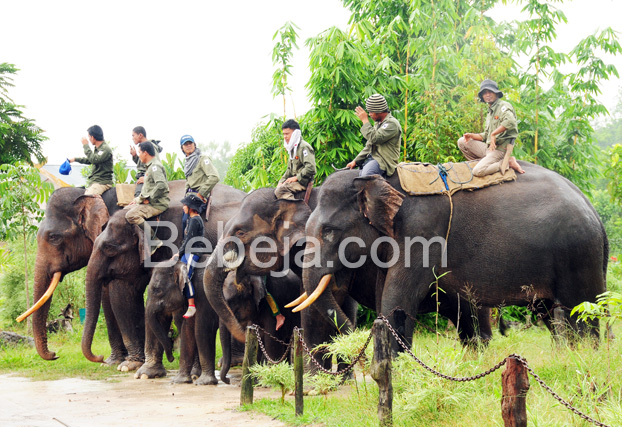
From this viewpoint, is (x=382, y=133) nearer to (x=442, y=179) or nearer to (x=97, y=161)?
(x=442, y=179)

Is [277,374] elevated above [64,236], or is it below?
below

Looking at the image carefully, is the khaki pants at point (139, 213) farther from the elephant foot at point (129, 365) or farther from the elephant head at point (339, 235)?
the elephant head at point (339, 235)

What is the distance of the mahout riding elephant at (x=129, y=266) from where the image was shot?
9891mm

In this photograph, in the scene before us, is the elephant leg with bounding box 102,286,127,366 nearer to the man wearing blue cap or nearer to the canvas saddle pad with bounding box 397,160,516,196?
the man wearing blue cap

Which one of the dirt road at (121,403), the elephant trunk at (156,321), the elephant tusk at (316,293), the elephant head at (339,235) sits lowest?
the dirt road at (121,403)

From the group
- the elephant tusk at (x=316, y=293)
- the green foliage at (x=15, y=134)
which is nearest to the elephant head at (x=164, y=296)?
the elephant tusk at (x=316, y=293)

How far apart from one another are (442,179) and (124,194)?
521cm

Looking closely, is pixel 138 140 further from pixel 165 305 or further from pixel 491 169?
pixel 491 169

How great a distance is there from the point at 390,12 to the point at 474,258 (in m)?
7.82

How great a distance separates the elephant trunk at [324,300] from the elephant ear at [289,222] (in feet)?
3.44

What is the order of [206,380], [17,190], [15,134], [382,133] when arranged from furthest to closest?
[15,134] < [17,190] < [206,380] < [382,133]

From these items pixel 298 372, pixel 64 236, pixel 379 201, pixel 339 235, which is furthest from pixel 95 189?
pixel 298 372

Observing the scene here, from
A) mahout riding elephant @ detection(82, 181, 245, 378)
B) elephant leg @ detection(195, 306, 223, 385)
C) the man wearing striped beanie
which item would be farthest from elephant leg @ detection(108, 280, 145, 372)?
the man wearing striped beanie

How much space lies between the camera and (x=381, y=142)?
7.98 meters
